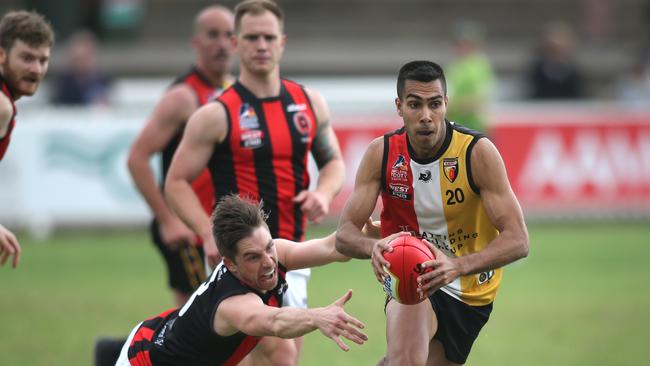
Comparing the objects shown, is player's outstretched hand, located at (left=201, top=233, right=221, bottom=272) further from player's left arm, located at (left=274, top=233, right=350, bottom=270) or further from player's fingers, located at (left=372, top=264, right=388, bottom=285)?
player's fingers, located at (left=372, top=264, right=388, bottom=285)

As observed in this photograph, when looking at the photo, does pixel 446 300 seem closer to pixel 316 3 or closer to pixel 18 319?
pixel 18 319

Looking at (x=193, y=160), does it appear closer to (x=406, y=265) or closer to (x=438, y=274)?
(x=406, y=265)

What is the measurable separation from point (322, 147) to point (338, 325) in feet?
8.43

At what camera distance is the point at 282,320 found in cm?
538

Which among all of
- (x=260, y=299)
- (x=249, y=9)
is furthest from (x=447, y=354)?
(x=249, y=9)

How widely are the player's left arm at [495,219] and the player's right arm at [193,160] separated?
73.2 inches

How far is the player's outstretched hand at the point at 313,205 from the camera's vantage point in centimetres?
707

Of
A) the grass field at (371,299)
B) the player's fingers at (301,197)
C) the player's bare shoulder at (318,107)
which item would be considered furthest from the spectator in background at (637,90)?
the player's fingers at (301,197)

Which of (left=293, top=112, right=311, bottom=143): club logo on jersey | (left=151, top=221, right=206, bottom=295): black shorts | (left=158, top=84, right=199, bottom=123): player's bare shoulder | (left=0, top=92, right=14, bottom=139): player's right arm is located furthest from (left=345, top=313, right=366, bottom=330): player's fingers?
(left=158, top=84, right=199, bottom=123): player's bare shoulder

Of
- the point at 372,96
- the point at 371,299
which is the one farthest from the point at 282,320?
the point at 372,96

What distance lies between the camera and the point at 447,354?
641 centimetres

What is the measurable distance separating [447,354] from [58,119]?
9848 mm

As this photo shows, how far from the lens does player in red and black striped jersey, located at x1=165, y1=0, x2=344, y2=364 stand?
277 inches

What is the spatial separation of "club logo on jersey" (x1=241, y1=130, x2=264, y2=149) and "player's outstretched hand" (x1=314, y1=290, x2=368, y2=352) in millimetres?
2103
